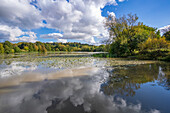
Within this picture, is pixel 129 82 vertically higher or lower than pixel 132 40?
lower

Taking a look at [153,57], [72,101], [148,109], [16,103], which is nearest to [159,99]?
[148,109]

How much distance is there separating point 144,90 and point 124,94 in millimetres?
1319

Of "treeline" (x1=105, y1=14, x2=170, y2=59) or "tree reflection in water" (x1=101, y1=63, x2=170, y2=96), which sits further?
"treeline" (x1=105, y1=14, x2=170, y2=59)

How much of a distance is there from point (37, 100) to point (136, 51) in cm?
2548

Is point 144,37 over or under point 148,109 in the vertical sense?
over

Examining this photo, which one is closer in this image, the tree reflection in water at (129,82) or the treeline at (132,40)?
the tree reflection in water at (129,82)

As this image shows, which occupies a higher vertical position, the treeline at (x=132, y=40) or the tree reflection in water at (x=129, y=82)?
the treeline at (x=132, y=40)

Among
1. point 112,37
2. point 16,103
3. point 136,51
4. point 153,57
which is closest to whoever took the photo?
point 16,103

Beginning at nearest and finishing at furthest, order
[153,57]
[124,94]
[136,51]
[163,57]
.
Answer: [124,94] < [163,57] < [153,57] < [136,51]

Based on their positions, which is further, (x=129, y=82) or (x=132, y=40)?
(x=132, y=40)

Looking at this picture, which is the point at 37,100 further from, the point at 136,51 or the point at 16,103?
the point at 136,51

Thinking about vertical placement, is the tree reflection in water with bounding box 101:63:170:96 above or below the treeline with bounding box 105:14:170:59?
below

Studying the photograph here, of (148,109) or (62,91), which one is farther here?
(62,91)

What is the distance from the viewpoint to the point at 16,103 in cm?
397
